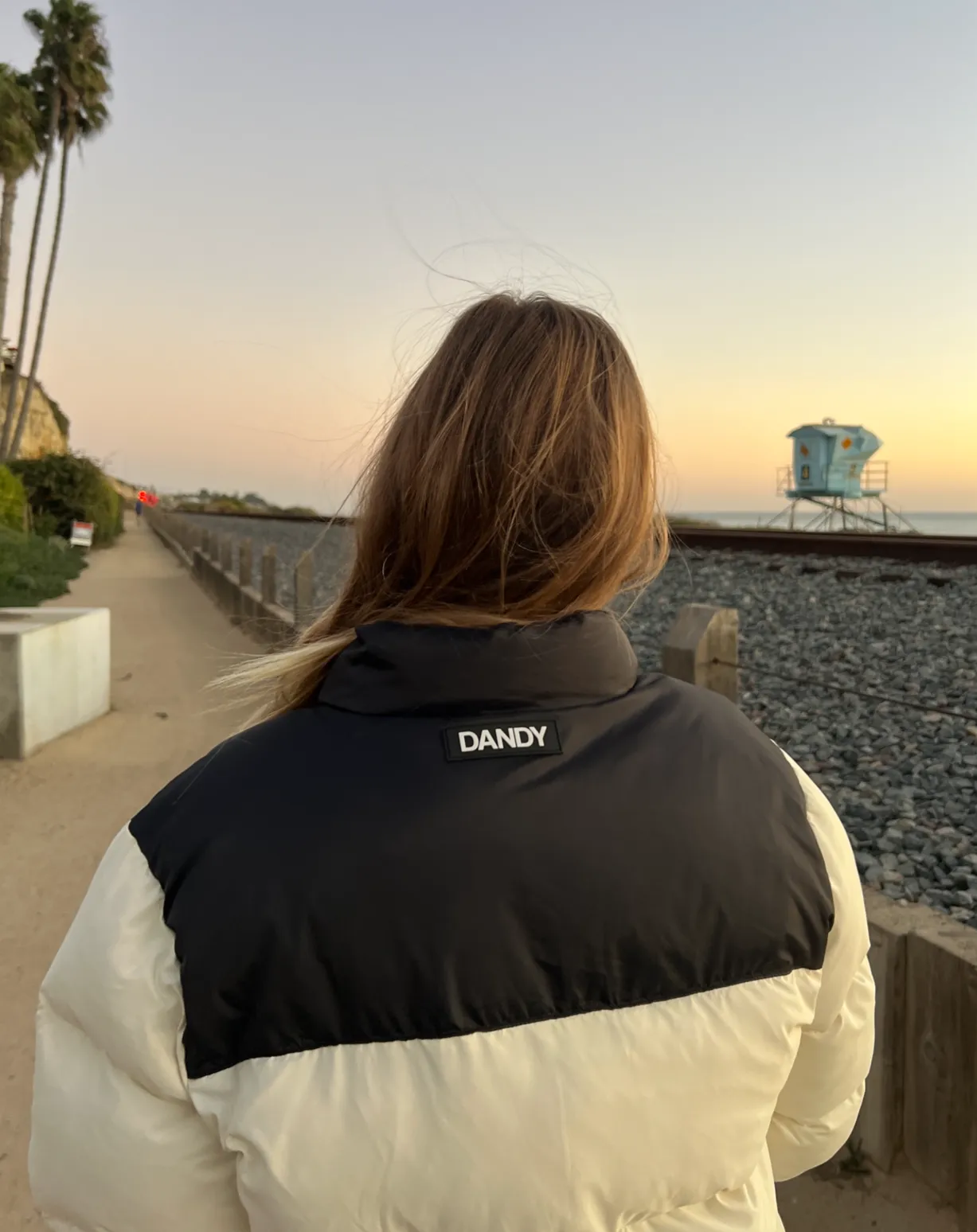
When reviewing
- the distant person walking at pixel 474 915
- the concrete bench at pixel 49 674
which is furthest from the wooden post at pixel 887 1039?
the concrete bench at pixel 49 674

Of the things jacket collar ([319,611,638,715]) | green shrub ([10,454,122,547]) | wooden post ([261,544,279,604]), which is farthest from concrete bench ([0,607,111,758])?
green shrub ([10,454,122,547])

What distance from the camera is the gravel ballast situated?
342 centimetres

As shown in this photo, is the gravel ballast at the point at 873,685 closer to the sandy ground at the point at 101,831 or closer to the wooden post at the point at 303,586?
the sandy ground at the point at 101,831

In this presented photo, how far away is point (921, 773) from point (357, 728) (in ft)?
12.1

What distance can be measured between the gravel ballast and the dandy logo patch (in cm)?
48

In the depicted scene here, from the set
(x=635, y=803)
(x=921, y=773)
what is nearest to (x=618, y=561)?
(x=635, y=803)

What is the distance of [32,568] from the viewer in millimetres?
16531

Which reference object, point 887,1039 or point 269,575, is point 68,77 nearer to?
point 269,575

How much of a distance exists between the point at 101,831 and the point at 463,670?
184 inches

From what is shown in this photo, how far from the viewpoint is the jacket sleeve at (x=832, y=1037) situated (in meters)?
1.15


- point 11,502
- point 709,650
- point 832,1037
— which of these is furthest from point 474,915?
point 11,502

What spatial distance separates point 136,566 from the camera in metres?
22.0

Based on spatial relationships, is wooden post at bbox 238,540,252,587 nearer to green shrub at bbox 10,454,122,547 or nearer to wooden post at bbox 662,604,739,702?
wooden post at bbox 662,604,739,702

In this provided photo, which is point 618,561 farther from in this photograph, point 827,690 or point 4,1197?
point 827,690
